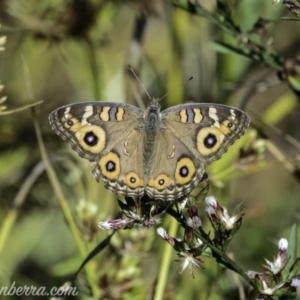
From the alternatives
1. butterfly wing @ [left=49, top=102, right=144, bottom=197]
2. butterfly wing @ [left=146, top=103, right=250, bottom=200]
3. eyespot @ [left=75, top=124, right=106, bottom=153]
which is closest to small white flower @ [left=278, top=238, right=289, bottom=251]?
butterfly wing @ [left=146, top=103, right=250, bottom=200]

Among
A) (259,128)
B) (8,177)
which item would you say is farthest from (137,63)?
(8,177)

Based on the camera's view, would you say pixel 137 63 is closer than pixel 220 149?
No

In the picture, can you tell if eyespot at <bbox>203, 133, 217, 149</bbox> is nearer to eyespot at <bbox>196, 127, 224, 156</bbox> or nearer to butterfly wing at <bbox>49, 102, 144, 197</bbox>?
eyespot at <bbox>196, 127, 224, 156</bbox>

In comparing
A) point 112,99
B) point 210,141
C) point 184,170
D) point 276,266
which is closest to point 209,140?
point 210,141

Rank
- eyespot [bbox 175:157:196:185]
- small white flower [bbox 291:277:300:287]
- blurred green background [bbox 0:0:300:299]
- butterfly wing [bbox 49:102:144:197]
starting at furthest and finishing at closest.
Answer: blurred green background [bbox 0:0:300:299] < butterfly wing [bbox 49:102:144:197] < eyespot [bbox 175:157:196:185] < small white flower [bbox 291:277:300:287]

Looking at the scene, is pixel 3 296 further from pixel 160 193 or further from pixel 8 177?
pixel 160 193

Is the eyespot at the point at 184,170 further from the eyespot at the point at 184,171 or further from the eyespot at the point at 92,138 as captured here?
the eyespot at the point at 92,138
